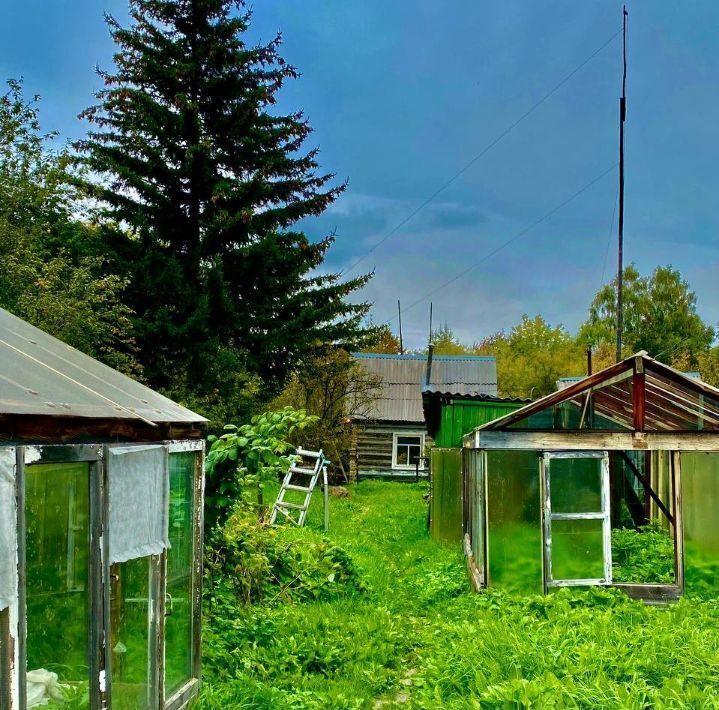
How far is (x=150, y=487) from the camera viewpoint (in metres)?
4.20

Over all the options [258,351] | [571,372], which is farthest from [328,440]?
[571,372]

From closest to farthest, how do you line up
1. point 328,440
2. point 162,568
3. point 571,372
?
point 162,568 < point 328,440 < point 571,372

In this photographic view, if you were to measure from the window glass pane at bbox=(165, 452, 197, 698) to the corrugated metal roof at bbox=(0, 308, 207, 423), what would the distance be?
40 cm

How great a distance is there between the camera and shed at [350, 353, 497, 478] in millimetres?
26312

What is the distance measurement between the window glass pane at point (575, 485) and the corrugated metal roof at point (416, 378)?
1834 cm

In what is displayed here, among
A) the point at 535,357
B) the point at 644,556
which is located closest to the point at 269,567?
the point at 644,556

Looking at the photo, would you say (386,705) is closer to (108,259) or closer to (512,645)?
(512,645)

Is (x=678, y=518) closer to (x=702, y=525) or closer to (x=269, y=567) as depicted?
(x=702, y=525)

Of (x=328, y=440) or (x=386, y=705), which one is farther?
(x=328, y=440)

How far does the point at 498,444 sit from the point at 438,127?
23.5 m

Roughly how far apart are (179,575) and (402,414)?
72.7 ft

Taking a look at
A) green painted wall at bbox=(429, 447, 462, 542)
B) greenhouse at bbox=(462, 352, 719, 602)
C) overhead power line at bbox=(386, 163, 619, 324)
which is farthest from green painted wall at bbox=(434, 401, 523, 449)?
overhead power line at bbox=(386, 163, 619, 324)

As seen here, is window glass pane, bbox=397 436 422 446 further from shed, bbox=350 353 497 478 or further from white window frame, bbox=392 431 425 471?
white window frame, bbox=392 431 425 471

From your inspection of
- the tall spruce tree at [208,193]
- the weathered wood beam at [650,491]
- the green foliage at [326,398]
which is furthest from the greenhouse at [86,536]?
the green foliage at [326,398]
